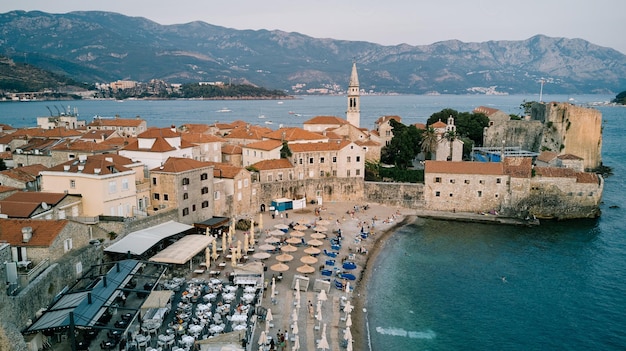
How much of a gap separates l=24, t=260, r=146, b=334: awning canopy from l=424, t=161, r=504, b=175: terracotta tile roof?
37.8 m

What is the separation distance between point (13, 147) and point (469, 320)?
56767 mm

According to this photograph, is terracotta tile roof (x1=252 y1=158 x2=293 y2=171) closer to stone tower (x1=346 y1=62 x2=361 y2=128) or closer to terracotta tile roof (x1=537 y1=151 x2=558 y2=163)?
stone tower (x1=346 y1=62 x2=361 y2=128)

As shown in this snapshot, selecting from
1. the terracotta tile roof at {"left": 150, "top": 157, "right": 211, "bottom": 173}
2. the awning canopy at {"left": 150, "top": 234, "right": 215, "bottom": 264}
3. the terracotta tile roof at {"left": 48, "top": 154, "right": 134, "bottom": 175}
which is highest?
the terracotta tile roof at {"left": 48, "top": 154, "right": 134, "bottom": 175}

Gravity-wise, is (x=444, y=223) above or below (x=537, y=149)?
below

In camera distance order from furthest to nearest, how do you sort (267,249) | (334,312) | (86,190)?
(267,249) < (86,190) < (334,312)

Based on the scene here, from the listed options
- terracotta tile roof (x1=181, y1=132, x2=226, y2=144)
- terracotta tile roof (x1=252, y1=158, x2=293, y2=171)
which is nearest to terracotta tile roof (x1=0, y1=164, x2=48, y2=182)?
terracotta tile roof (x1=181, y1=132, x2=226, y2=144)

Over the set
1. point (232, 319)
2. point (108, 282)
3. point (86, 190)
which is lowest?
point (232, 319)

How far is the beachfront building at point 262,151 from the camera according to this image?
55.0m

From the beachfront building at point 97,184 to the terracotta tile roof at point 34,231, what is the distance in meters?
8.05

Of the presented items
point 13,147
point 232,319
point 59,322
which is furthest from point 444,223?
point 13,147

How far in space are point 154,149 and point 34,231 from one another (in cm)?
2003

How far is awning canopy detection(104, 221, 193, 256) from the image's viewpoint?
3056cm

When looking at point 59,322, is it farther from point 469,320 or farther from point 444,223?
point 444,223

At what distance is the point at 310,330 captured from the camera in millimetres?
26516
